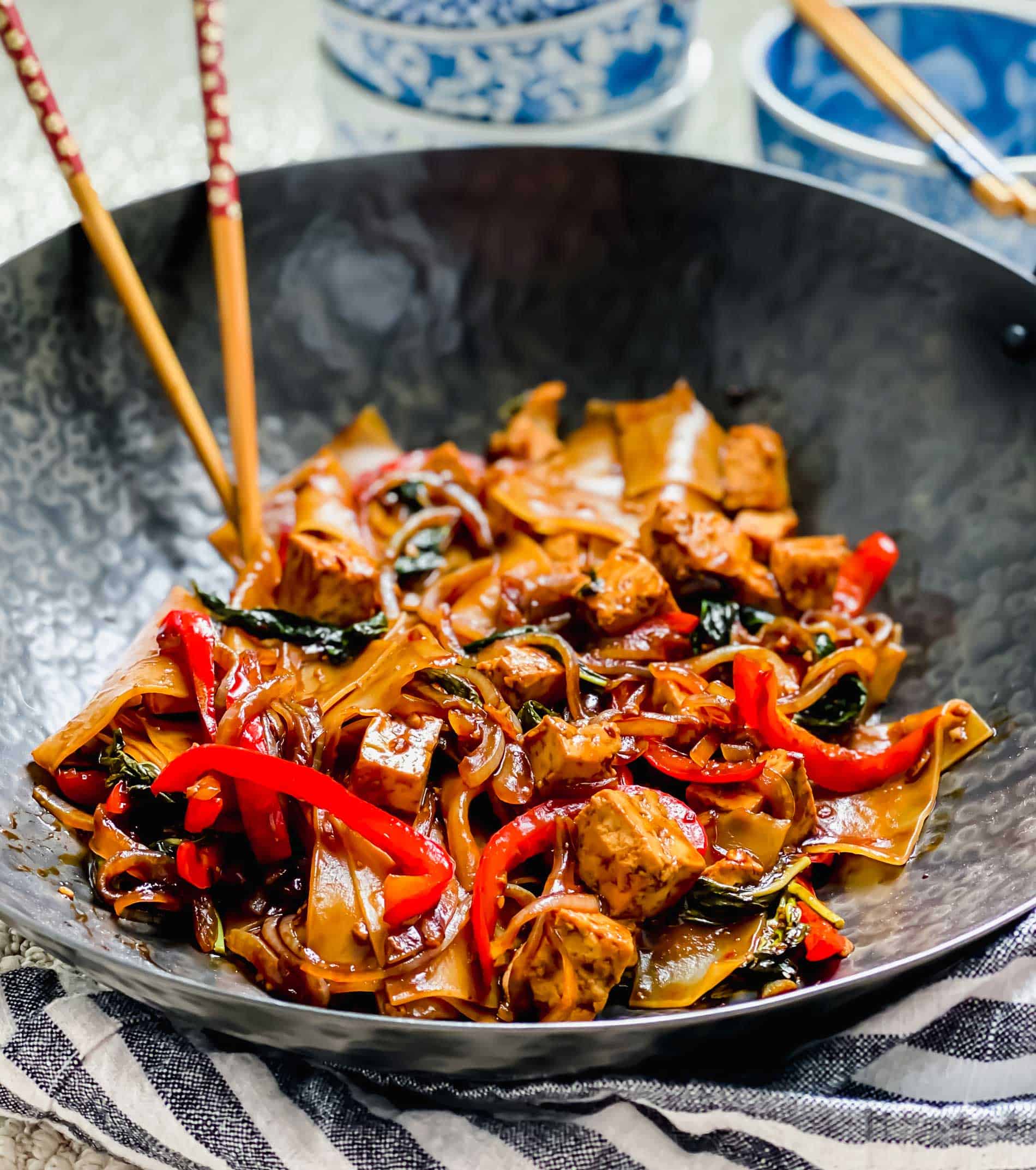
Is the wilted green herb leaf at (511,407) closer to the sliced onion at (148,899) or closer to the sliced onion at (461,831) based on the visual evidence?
the sliced onion at (461,831)

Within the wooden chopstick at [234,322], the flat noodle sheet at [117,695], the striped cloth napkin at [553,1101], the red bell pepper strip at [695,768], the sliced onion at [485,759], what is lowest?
the striped cloth napkin at [553,1101]

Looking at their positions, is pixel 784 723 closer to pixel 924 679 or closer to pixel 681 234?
pixel 924 679

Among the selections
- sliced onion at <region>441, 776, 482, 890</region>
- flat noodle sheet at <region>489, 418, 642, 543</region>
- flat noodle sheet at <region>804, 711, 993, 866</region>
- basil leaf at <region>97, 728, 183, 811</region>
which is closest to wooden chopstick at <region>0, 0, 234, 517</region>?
flat noodle sheet at <region>489, 418, 642, 543</region>

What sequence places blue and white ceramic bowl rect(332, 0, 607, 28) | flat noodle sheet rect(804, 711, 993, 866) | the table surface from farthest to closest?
the table surface
blue and white ceramic bowl rect(332, 0, 607, 28)
flat noodle sheet rect(804, 711, 993, 866)

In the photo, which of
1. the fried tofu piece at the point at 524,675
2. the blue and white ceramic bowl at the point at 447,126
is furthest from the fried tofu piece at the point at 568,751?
the blue and white ceramic bowl at the point at 447,126

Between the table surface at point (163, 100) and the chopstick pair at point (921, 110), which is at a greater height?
the table surface at point (163, 100)

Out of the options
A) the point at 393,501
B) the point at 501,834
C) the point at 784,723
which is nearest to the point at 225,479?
the point at 393,501

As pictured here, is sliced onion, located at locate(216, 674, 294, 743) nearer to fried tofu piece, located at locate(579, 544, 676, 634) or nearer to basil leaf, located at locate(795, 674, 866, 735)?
fried tofu piece, located at locate(579, 544, 676, 634)
